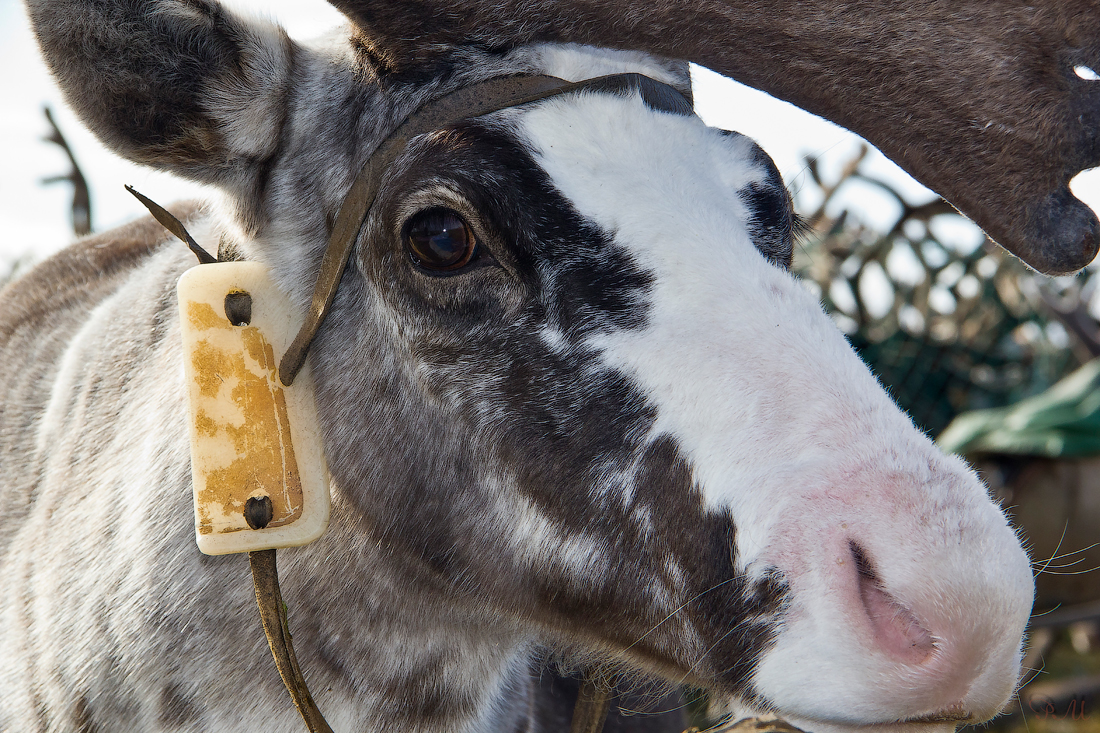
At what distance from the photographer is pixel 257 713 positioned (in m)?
1.73

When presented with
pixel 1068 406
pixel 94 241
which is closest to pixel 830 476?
pixel 94 241

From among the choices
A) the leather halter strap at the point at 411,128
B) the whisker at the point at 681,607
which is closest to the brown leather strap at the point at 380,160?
the leather halter strap at the point at 411,128

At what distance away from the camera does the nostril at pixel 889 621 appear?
1.19 m

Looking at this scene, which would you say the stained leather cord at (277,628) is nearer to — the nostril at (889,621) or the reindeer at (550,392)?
the reindeer at (550,392)

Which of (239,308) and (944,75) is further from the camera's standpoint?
(239,308)

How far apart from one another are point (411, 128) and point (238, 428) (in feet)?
2.31

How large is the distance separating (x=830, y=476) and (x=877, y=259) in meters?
7.54

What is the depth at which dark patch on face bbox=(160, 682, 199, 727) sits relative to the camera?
1.73m

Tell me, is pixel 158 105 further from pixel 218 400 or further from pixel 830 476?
pixel 830 476

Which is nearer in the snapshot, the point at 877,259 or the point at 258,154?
the point at 258,154

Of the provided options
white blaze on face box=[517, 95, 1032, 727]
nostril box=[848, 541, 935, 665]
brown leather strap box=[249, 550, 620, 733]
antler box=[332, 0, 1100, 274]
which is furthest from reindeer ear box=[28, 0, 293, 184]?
nostril box=[848, 541, 935, 665]

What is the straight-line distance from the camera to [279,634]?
1637 mm

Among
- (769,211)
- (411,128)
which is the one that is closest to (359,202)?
(411,128)

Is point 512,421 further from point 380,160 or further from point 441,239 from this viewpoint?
point 380,160
